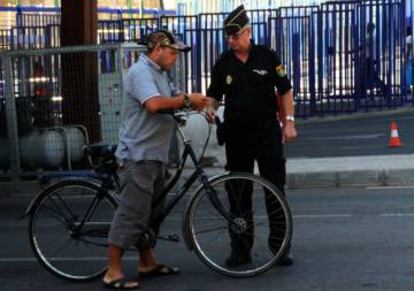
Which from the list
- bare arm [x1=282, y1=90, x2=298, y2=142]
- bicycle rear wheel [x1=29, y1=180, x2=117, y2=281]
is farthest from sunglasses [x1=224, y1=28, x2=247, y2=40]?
bicycle rear wheel [x1=29, y1=180, x2=117, y2=281]

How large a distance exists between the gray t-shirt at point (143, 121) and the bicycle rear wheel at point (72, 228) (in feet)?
1.54

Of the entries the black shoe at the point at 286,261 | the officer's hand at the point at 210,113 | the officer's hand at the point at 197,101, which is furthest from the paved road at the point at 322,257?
the officer's hand at the point at 197,101

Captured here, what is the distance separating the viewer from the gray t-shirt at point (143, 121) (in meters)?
5.73

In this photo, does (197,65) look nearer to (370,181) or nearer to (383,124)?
(383,124)

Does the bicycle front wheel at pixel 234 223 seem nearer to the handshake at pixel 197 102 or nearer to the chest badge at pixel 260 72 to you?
the handshake at pixel 197 102

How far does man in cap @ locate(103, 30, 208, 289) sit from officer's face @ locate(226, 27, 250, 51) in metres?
0.45

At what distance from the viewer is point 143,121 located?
5766 millimetres

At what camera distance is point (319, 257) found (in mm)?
6570

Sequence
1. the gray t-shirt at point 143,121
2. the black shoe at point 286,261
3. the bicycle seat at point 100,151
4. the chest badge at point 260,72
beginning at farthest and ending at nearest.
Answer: the black shoe at point 286,261
the chest badge at point 260,72
the bicycle seat at point 100,151
the gray t-shirt at point 143,121

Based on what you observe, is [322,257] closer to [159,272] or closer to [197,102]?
[159,272]

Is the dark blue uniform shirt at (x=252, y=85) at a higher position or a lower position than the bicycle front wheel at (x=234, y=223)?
higher

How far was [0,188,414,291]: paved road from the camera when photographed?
19.1ft

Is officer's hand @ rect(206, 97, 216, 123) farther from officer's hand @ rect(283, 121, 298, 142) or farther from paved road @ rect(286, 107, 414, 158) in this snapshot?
paved road @ rect(286, 107, 414, 158)

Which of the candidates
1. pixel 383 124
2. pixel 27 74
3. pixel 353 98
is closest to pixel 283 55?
pixel 353 98
